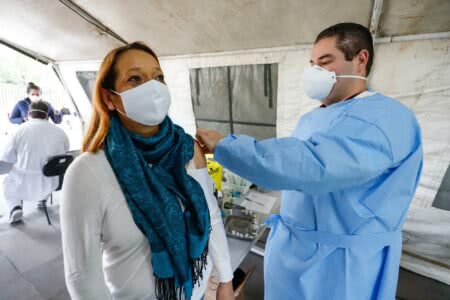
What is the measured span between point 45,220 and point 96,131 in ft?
9.32

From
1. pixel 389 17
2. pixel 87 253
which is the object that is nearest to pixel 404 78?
pixel 389 17

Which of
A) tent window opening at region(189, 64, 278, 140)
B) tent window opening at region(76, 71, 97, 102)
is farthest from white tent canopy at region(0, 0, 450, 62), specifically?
tent window opening at region(76, 71, 97, 102)

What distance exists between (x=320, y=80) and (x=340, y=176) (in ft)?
1.45

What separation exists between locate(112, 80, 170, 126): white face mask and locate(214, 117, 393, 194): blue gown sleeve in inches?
A: 12.8

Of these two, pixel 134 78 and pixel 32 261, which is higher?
pixel 134 78

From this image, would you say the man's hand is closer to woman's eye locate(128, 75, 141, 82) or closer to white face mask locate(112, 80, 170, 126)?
white face mask locate(112, 80, 170, 126)

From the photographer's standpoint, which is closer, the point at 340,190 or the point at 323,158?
the point at 323,158

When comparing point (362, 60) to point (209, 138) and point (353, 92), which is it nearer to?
point (353, 92)

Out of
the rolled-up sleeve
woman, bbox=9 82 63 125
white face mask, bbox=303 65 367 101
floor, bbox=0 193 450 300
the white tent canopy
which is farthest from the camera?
woman, bbox=9 82 63 125

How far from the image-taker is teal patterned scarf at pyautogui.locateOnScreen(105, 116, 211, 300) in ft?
2.44

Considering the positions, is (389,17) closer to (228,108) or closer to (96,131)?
(228,108)

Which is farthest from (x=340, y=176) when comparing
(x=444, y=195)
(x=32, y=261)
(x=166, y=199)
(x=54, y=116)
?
(x=54, y=116)

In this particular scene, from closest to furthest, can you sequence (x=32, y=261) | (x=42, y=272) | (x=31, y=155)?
1. (x=42, y=272)
2. (x=32, y=261)
3. (x=31, y=155)

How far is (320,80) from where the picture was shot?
0.94 metres
